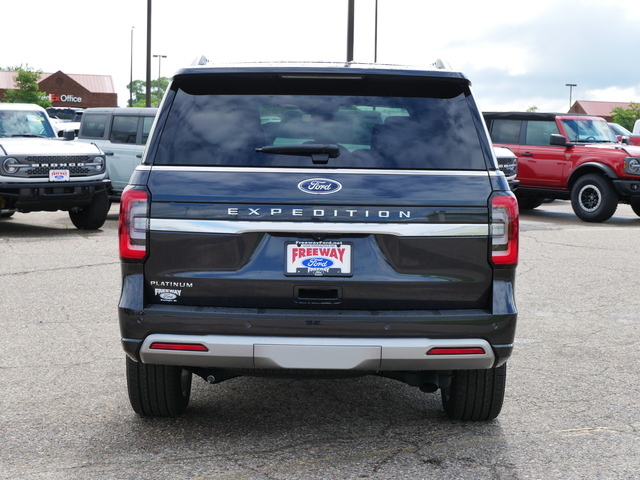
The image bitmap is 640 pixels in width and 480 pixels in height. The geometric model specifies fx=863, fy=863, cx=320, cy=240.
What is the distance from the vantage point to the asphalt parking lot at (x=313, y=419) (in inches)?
155

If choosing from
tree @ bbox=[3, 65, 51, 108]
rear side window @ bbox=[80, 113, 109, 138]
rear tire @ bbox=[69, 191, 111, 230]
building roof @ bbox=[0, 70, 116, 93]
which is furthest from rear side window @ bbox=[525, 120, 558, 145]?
building roof @ bbox=[0, 70, 116, 93]

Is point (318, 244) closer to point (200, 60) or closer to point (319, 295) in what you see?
point (319, 295)

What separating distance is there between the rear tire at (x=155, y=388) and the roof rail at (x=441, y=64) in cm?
203

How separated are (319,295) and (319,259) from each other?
164 mm

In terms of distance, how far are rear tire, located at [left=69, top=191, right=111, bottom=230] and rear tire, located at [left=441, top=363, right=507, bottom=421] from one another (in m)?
10.3

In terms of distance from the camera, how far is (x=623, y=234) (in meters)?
14.9

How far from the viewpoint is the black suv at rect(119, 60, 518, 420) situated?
3828mm

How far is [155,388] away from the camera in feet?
14.6

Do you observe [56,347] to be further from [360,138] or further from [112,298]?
[360,138]

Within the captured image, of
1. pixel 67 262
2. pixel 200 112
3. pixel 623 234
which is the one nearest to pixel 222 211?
pixel 200 112

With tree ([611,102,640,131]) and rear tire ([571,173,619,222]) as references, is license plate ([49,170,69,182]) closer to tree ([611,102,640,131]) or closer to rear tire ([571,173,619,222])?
rear tire ([571,173,619,222])

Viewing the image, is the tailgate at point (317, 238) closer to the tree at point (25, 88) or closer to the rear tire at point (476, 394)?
the rear tire at point (476, 394)

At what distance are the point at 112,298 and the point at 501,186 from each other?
16.9ft

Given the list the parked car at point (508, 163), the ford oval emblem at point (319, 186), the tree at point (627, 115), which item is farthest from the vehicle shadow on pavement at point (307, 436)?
the tree at point (627, 115)
